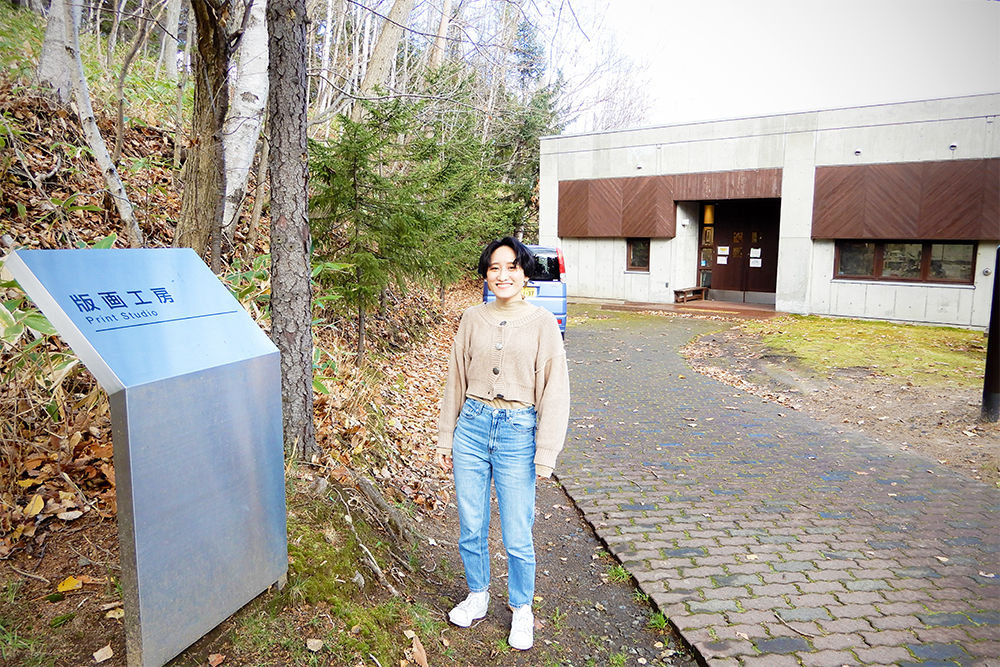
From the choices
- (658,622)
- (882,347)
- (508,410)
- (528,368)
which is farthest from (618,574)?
(882,347)

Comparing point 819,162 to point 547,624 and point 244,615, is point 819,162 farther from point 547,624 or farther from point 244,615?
point 244,615

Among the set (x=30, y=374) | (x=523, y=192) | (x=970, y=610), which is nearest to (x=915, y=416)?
(x=970, y=610)

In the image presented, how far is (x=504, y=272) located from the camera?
328 cm

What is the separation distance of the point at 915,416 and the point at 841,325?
32.6 feet

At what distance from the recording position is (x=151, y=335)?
2.36m

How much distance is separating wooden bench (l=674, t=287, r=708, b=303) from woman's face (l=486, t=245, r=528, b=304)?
64.5 feet

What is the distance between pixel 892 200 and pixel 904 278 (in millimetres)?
2268

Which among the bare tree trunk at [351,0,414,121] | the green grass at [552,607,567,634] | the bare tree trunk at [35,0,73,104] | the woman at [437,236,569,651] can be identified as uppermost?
the bare tree trunk at [351,0,414,121]

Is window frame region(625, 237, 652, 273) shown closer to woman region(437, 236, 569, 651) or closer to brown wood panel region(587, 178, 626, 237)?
brown wood panel region(587, 178, 626, 237)

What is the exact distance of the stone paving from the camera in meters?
3.57

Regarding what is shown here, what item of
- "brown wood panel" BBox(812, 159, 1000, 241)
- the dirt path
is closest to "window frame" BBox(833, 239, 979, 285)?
"brown wood panel" BBox(812, 159, 1000, 241)

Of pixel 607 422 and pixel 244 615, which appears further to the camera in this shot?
pixel 607 422

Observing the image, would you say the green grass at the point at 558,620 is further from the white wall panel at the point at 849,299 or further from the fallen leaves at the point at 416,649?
the white wall panel at the point at 849,299

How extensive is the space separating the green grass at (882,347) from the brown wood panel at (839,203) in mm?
2593
